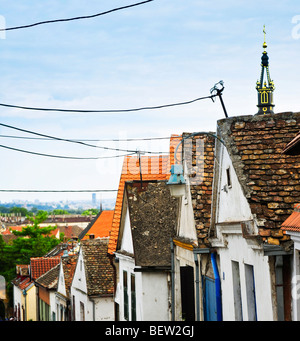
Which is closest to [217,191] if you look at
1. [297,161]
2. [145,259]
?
[297,161]

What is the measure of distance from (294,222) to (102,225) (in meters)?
55.5

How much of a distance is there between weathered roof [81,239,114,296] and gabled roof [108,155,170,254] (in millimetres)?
2365

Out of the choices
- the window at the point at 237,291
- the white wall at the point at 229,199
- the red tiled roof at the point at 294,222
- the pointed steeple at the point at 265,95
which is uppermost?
the pointed steeple at the point at 265,95

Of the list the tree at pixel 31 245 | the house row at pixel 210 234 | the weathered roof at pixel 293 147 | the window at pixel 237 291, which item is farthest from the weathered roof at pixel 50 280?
the weathered roof at pixel 293 147

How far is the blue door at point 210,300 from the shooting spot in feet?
44.5

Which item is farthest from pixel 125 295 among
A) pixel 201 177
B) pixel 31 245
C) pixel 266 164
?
pixel 31 245

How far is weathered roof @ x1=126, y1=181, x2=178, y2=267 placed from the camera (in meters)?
18.1

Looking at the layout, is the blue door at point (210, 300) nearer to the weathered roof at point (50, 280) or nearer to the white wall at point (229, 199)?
the white wall at point (229, 199)

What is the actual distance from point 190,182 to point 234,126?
159 inches

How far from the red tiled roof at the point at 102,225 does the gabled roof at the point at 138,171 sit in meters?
37.5

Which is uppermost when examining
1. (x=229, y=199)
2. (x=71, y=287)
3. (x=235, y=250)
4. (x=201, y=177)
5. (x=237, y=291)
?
(x=201, y=177)

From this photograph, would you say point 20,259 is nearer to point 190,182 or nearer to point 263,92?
point 263,92

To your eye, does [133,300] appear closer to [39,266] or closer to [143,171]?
[143,171]

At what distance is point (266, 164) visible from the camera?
11.0m
